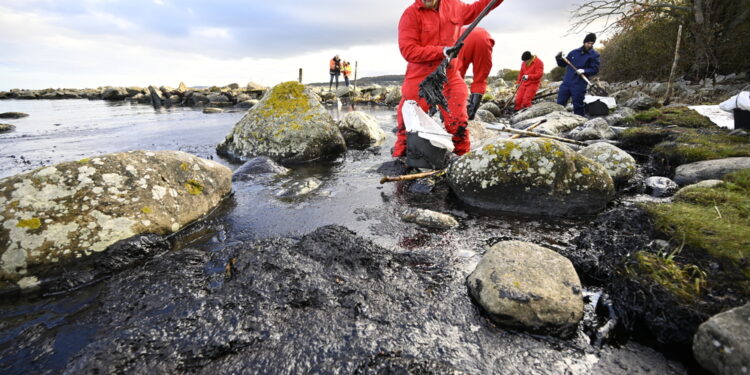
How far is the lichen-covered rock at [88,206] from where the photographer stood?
2.37m

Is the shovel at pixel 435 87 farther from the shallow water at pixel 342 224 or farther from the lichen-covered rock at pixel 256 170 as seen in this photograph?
the lichen-covered rock at pixel 256 170

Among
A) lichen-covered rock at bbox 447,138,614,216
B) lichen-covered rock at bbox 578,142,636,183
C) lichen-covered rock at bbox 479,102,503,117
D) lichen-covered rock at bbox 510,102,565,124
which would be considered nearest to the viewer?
lichen-covered rock at bbox 447,138,614,216

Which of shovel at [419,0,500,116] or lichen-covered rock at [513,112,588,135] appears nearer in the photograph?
shovel at [419,0,500,116]

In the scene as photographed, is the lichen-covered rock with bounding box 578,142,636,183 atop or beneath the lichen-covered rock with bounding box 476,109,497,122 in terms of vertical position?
beneath

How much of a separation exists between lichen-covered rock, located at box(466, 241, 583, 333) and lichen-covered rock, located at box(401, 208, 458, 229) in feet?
3.34

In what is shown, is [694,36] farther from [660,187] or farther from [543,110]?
[660,187]

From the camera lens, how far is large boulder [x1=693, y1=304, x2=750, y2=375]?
4.35ft

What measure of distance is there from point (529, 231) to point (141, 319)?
A: 3.37 metres

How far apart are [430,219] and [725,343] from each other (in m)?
2.20

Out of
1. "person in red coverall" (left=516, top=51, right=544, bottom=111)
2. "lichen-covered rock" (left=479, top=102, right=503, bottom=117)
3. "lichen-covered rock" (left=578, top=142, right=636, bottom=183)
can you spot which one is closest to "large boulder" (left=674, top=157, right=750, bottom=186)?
"lichen-covered rock" (left=578, top=142, right=636, bottom=183)

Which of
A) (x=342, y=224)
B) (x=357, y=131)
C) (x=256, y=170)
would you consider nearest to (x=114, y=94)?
(x=357, y=131)

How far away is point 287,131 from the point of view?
6602 millimetres

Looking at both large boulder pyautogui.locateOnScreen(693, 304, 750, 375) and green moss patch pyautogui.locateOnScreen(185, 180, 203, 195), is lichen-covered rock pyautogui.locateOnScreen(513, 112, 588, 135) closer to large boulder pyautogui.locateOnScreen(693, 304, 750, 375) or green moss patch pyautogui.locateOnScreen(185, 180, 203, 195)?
large boulder pyautogui.locateOnScreen(693, 304, 750, 375)

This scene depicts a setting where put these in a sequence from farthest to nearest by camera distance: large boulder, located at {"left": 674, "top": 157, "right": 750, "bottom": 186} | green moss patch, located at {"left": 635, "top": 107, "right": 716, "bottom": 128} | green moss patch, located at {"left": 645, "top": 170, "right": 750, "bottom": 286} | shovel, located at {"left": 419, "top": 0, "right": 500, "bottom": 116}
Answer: green moss patch, located at {"left": 635, "top": 107, "right": 716, "bottom": 128} → shovel, located at {"left": 419, "top": 0, "right": 500, "bottom": 116} → large boulder, located at {"left": 674, "top": 157, "right": 750, "bottom": 186} → green moss patch, located at {"left": 645, "top": 170, "right": 750, "bottom": 286}
